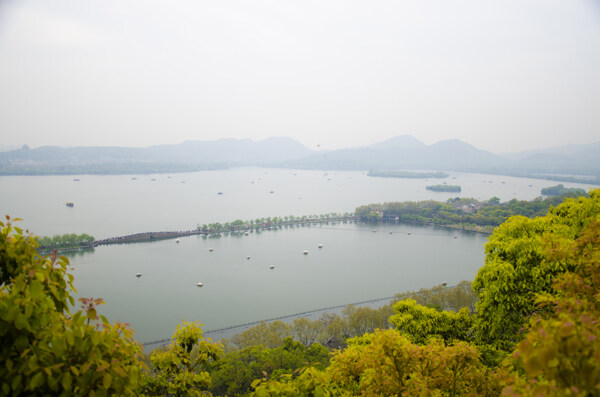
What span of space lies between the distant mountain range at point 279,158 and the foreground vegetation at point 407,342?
1938 inches

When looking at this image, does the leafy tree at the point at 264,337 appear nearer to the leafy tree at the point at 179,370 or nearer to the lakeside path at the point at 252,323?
the lakeside path at the point at 252,323

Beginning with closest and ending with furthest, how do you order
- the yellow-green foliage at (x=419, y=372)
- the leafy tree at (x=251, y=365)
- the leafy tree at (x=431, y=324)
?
the yellow-green foliage at (x=419, y=372) < the leafy tree at (x=431, y=324) < the leafy tree at (x=251, y=365)

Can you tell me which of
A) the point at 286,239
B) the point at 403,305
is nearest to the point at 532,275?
the point at 403,305

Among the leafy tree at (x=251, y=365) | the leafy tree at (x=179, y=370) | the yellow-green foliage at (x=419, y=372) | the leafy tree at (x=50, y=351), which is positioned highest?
the leafy tree at (x=50, y=351)

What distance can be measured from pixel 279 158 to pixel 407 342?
106 meters

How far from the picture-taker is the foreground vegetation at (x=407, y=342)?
0.86m

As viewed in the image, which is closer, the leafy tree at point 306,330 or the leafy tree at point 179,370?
the leafy tree at point 179,370

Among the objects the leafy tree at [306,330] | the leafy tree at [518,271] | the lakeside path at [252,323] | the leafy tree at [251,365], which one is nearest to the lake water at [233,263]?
the lakeside path at [252,323]

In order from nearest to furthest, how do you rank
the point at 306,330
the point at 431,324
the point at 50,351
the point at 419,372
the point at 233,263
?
the point at 50,351
the point at 419,372
the point at 431,324
the point at 306,330
the point at 233,263

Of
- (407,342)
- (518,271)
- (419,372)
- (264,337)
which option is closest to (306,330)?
(264,337)

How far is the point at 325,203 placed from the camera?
28.0 m

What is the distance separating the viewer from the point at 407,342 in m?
2.07

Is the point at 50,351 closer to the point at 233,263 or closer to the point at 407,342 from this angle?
the point at 407,342

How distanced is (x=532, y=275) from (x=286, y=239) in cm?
1429
